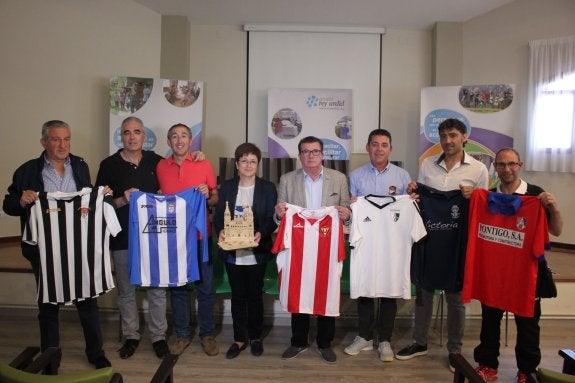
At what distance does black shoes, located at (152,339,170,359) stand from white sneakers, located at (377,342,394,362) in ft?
5.29

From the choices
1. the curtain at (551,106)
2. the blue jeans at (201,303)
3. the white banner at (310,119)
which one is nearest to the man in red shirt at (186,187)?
the blue jeans at (201,303)

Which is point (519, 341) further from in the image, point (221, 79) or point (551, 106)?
point (221, 79)

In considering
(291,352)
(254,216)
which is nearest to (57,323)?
(254,216)

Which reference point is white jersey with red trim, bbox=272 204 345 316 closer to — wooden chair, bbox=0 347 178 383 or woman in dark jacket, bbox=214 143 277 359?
woman in dark jacket, bbox=214 143 277 359

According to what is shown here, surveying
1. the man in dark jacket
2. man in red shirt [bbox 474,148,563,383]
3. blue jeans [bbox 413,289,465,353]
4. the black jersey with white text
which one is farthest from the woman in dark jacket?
man in red shirt [bbox 474,148,563,383]

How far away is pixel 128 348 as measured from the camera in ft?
10.3

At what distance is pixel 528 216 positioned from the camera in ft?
8.48

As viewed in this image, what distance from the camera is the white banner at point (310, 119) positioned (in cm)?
589

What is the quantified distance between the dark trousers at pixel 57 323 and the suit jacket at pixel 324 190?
155 cm

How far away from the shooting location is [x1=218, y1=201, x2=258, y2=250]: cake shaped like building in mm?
2859

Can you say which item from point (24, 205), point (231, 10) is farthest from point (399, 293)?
point (231, 10)

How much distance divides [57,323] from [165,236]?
0.93 metres

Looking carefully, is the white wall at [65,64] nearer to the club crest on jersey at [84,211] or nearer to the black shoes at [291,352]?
the club crest on jersey at [84,211]

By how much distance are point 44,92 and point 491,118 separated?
5788 mm
